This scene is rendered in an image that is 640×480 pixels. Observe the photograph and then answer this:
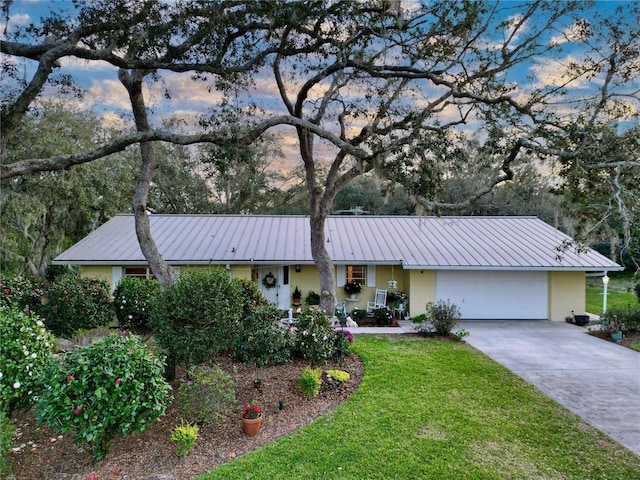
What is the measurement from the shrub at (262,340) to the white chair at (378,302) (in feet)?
20.1

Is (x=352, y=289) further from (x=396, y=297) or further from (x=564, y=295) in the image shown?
(x=564, y=295)

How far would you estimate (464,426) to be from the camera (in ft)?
17.1

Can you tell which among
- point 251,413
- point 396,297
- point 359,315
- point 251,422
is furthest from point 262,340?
point 396,297

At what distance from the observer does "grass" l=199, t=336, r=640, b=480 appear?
13.7 ft

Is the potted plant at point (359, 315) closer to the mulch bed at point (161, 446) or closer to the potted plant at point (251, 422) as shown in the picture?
the mulch bed at point (161, 446)

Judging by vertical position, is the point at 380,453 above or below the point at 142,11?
below

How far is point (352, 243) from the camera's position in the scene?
47.8ft

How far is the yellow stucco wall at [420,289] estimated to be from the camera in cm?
1316

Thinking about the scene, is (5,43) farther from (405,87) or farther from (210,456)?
(405,87)

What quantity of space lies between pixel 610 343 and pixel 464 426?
754 cm

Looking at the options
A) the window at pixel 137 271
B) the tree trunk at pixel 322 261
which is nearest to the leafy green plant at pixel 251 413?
the tree trunk at pixel 322 261

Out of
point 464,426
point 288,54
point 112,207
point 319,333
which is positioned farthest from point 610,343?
point 112,207

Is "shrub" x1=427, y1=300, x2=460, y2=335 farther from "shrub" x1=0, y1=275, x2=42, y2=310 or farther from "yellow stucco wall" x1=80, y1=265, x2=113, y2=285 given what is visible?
"yellow stucco wall" x1=80, y1=265, x2=113, y2=285

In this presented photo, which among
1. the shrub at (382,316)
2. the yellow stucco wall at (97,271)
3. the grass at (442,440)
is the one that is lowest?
the grass at (442,440)
